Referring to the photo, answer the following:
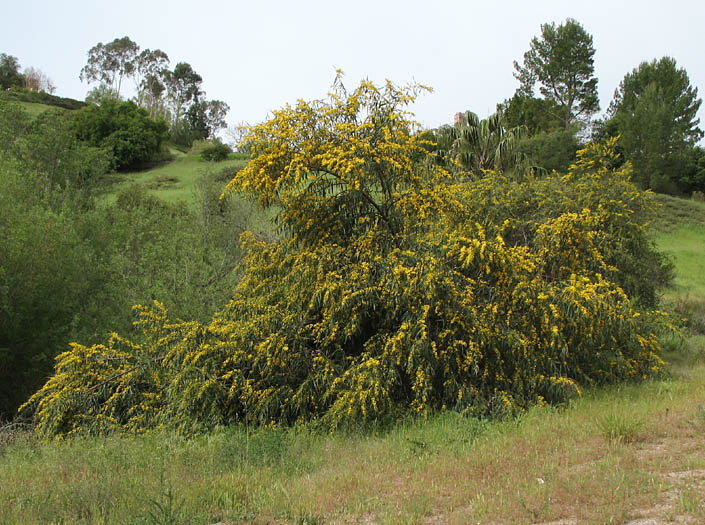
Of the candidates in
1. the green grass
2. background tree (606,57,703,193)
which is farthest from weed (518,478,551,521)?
background tree (606,57,703,193)

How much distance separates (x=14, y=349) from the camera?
15.4 m

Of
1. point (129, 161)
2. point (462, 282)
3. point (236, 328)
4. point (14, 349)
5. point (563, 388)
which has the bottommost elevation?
point (14, 349)

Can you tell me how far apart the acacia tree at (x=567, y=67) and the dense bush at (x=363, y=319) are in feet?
166

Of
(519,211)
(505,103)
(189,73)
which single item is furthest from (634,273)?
(189,73)

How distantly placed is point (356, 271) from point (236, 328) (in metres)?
2.11

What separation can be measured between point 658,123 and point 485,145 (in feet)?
101

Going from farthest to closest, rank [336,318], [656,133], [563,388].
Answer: [656,133] → [336,318] → [563,388]

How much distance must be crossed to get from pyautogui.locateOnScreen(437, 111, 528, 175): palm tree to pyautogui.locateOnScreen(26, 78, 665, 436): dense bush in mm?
10360

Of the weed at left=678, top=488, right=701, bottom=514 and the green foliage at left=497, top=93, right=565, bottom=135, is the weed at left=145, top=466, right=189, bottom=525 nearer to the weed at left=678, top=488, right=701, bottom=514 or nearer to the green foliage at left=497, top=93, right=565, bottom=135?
the weed at left=678, top=488, right=701, bottom=514

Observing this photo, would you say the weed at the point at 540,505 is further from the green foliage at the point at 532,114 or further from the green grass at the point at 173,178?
the green foliage at the point at 532,114

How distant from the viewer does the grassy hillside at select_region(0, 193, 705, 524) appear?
14.7 ft

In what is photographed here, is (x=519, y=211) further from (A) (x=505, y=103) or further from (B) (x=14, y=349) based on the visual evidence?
(A) (x=505, y=103)

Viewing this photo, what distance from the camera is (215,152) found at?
179 feet

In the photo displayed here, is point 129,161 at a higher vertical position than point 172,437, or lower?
higher
